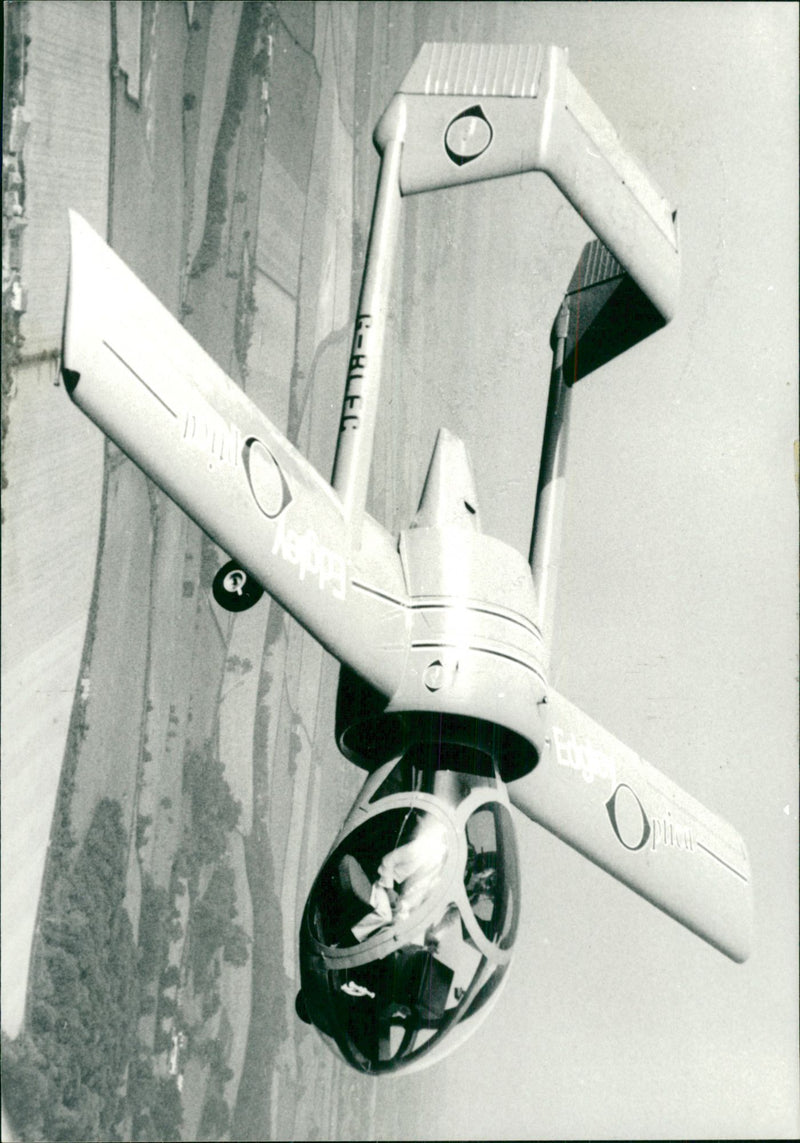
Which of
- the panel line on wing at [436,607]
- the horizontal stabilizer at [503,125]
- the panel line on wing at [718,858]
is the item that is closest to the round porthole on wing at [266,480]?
the panel line on wing at [436,607]

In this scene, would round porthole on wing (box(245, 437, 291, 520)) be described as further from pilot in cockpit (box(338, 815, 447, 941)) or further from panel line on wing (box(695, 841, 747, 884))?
panel line on wing (box(695, 841, 747, 884))

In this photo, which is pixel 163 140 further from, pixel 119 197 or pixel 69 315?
pixel 69 315

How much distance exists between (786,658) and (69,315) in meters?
1.30

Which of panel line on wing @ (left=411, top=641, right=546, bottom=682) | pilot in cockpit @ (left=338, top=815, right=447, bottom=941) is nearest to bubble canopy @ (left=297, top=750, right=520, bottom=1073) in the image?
pilot in cockpit @ (left=338, top=815, right=447, bottom=941)

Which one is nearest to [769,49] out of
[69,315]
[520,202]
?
[520,202]

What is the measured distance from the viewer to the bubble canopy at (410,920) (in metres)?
1.25

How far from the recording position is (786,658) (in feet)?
6.52

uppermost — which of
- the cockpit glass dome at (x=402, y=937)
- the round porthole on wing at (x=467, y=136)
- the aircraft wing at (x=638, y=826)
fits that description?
the round porthole on wing at (x=467, y=136)

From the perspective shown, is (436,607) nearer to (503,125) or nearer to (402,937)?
(402,937)

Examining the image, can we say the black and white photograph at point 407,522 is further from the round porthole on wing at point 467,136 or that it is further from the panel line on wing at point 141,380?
the panel line on wing at point 141,380

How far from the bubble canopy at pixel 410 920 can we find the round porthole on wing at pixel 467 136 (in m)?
0.66

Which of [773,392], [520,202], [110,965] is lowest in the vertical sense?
[110,965]

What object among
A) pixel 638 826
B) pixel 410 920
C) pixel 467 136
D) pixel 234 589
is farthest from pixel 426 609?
pixel 467 136

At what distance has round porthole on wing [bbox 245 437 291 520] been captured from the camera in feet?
3.83
